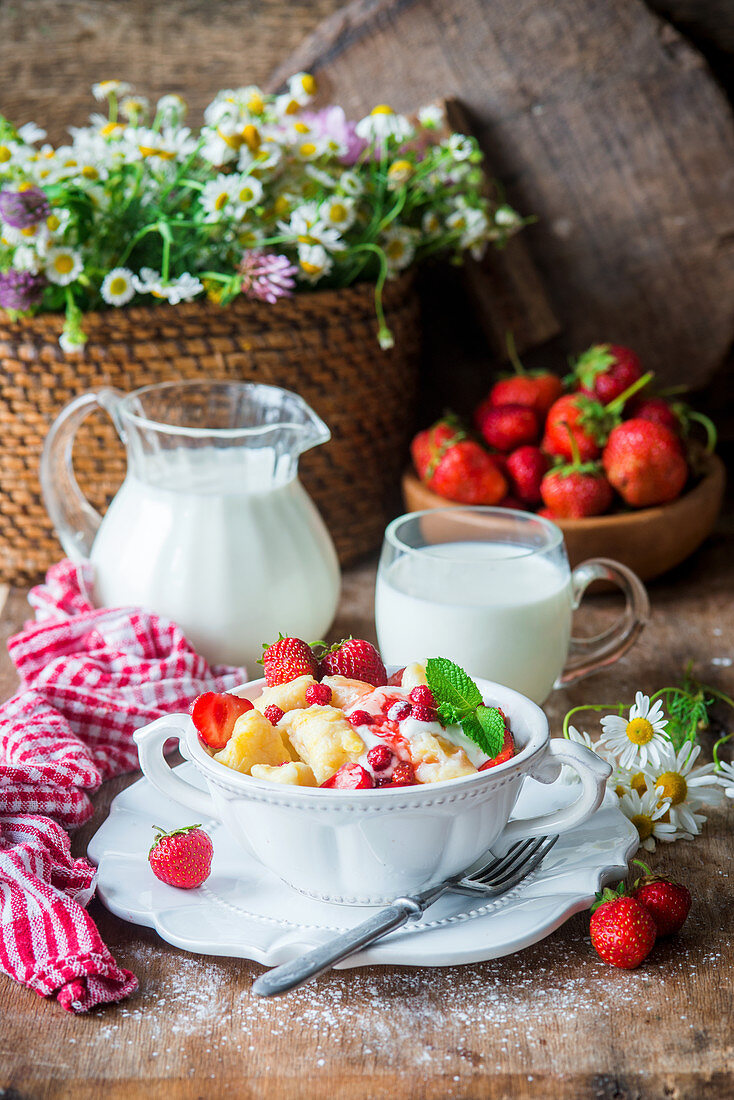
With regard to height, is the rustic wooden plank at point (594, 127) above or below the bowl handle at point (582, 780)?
above

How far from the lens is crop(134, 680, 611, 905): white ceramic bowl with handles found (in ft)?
2.46

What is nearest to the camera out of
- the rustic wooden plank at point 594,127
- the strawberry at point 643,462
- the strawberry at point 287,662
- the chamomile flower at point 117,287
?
the strawberry at point 287,662

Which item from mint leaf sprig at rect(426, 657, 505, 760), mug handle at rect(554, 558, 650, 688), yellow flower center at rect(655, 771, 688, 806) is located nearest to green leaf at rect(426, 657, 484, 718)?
mint leaf sprig at rect(426, 657, 505, 760)

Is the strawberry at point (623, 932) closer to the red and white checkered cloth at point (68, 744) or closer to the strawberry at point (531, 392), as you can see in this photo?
the red and white checkered cloth at point (68, 744)

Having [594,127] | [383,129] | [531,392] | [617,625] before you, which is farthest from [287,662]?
[594,127]

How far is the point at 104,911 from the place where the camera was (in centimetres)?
85

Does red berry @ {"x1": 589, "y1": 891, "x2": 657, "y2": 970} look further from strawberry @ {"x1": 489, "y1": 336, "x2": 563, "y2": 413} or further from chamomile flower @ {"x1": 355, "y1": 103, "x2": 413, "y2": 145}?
chamomile flower @ {"x1": 355, "y1": 103, "x2": 413, "y2": 145}

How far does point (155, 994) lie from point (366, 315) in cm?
102

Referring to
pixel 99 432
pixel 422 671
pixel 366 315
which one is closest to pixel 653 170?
pixel 366 315

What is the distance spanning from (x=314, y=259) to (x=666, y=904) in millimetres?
899

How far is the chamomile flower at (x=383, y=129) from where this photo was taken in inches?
58.6

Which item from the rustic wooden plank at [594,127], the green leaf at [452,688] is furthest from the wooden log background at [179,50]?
the green leaf at [452,688]

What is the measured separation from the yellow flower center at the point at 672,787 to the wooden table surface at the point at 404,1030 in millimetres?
118

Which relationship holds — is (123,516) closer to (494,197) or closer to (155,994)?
(155,994)
